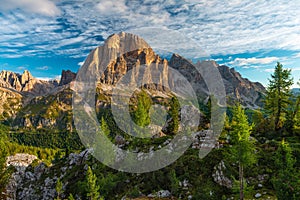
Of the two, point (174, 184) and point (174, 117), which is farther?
point (174, 117)

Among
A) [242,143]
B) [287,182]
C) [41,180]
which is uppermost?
[242,143]

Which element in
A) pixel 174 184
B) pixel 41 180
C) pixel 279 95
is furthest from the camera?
pixel 41 180

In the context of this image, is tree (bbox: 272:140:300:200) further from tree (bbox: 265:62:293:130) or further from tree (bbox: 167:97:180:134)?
tree (bbox: 167:97:180:134)

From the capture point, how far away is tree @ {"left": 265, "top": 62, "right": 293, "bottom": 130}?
55.5 metres

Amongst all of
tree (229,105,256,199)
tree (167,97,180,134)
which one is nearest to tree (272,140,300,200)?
tree (229,105,256,199)

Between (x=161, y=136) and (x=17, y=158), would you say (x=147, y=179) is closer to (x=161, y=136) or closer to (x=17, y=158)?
(x=161, y=136)

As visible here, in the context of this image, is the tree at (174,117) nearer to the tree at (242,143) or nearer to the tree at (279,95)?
the tree at (279,95)

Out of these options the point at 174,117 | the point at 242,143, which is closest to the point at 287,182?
the point at 242,143

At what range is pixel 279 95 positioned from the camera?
2222 inches

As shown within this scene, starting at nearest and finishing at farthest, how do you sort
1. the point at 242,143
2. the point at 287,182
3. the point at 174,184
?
the point at 287,182
the point at 242,143
the point at 174,184

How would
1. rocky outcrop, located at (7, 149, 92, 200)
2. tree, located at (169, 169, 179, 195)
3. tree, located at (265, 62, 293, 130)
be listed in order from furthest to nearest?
1. rocky outcrop, located at (7, 149, 92, 200)
2. tree, located at (265, 62, 293, 130)
3. tree, located at (169, 169, 179, 195)

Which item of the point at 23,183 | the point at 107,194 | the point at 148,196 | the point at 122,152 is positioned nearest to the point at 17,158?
the point at 23,183

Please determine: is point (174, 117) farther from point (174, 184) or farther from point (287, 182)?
point (287, 182)

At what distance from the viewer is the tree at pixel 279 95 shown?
55.5m
